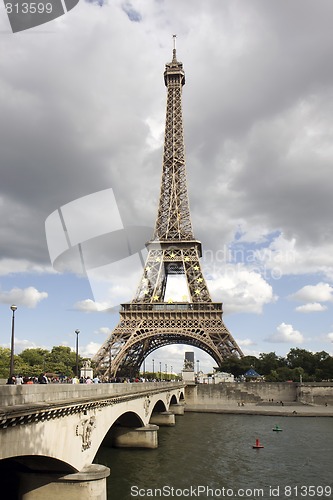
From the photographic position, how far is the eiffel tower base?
37281mm

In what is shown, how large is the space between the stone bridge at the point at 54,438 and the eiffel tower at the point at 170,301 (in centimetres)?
4897

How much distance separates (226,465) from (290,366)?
71.0 metres

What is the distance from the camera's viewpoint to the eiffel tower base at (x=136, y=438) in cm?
3728

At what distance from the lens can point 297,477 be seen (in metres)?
28.9

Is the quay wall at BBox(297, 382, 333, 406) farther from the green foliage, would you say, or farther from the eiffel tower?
the green foliage

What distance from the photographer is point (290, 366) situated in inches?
3898

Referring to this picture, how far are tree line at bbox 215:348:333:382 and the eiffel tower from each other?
4.79 metres

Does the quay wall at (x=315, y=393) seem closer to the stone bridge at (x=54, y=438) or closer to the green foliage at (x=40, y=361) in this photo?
the green foliage at (x=40, y=361)

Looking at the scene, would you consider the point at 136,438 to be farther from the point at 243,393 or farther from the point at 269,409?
the point at 243,393

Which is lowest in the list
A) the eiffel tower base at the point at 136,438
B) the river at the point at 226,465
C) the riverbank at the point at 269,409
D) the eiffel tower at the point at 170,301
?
the riverbank at the point at 269,409
